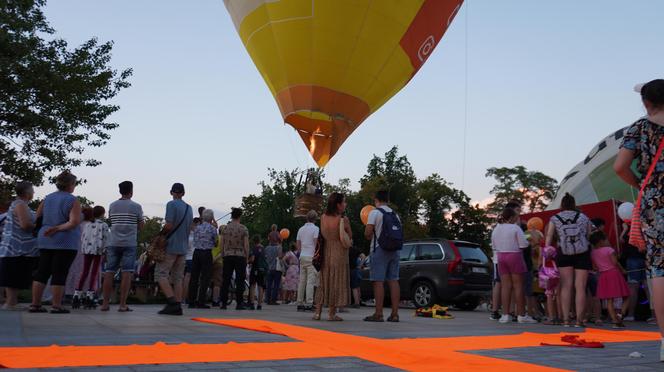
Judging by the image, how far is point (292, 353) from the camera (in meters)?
4.67

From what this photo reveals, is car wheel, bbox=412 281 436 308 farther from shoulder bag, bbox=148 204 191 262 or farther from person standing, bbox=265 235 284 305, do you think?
shoulder bag, bbox=148 204 191 262

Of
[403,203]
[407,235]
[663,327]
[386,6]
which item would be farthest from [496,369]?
[403,203]

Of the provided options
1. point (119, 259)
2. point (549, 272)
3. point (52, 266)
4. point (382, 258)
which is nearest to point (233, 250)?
point (119, 259)

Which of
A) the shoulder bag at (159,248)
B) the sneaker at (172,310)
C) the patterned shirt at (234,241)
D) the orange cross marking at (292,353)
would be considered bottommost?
the orange cross marking at (292,353)

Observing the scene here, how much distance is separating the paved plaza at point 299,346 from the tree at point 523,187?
7588 centimetres

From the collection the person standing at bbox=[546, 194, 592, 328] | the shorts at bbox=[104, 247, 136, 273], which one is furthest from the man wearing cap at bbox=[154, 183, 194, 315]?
the person standing at bbox=[546, 194, 592, 328]

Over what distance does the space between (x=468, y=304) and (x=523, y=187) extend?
70703 mm

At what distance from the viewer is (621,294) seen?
9.50 m

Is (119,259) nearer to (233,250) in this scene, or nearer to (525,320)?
(233,250)

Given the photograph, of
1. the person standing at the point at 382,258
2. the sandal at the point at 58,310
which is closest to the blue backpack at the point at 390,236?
the person standing at the point at 382,258

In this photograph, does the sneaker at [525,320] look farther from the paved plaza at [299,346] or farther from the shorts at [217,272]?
the shorts at [217,272]

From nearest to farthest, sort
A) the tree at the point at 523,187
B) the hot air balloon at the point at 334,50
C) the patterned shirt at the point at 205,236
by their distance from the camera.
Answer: the patterned shirt at the point at 205,236 → the hot air balloon at the point at 334,50 → the tree at the point at 523,187

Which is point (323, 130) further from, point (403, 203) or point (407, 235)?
point (403, 203)

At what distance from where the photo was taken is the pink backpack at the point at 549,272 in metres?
9.73
